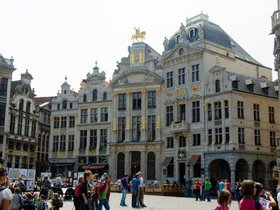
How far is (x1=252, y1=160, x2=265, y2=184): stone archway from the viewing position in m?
46.4

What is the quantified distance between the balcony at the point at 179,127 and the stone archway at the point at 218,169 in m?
4.87

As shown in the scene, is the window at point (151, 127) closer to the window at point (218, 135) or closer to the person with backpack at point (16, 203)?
the window at point (218, 135)

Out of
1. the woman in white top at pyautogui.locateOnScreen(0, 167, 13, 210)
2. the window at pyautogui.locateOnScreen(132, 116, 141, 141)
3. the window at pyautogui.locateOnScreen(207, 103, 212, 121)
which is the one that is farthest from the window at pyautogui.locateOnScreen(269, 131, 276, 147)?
the woman in white top at pyautogui.locateOnScreen(0, 167, 13, 210)

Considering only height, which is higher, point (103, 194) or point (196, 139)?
point (196, 139)

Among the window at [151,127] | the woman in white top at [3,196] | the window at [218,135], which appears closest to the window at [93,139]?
the window at [151,127]

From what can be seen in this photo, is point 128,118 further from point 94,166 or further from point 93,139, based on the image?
point 94,166

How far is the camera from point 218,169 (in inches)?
1864

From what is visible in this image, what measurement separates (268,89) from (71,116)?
2700cm

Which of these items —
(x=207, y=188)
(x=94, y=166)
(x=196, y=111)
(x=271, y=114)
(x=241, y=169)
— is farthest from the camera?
(x=94, y=166)

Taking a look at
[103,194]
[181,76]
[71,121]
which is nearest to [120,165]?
[71,121]

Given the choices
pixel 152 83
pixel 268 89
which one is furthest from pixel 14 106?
pixel 268 89

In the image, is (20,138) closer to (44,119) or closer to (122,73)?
(44,119)

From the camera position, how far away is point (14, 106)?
57.2 m

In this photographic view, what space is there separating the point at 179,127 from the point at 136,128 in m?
7.17
